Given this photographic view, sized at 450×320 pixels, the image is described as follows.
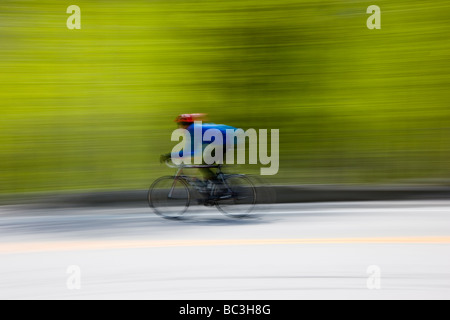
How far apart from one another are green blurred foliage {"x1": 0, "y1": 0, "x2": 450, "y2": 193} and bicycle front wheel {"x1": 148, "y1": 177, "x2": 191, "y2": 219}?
374 cm

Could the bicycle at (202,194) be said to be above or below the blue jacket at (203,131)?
below

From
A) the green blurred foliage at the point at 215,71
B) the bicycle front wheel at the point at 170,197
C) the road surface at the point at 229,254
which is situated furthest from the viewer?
the green blurred foliage at the point at 215,71

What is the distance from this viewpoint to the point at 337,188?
11.4 m

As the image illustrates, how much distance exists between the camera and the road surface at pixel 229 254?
5668 mm

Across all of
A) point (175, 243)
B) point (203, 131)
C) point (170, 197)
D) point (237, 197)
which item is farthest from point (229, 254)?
point (170, 197)

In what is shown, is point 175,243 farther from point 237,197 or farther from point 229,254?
point 237,197

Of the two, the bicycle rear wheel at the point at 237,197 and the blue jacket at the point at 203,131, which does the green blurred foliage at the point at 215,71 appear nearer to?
the bicycle rear wheel at the point at 237,197

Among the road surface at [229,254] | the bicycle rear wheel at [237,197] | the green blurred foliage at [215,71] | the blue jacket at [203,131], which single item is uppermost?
the green blurred foliage at [215,71]

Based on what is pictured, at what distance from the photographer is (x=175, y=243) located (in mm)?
7801

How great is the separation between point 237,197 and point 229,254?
2.42m

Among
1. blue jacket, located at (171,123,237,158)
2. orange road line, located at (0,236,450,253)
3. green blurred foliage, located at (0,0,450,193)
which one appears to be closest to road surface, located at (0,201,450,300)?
orange road line, located at (0,236,450,253)

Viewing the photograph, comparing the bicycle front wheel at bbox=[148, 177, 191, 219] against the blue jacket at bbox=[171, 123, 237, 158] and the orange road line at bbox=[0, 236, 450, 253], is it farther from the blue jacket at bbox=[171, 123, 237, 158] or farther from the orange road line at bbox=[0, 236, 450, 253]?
the orange road line at bbox=[0, 236, 450, 253]

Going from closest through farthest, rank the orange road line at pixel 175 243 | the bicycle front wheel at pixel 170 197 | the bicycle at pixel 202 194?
1. the orange road line at pixel 175 243
2. the bicycle at pixel 202 194
3. the bicycle front wheel at pixel 170 197

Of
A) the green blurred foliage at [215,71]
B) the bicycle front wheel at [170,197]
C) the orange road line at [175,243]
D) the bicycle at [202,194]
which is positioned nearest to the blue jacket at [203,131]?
the bicycle at [202,194]
